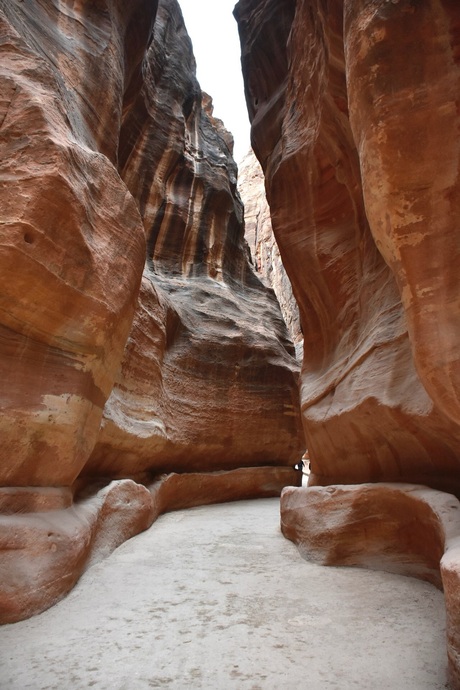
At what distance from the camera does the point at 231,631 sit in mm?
2668

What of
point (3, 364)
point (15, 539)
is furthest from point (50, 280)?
point (15, 539)

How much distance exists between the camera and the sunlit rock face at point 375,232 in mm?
3109

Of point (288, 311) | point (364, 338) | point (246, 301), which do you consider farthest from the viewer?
point (288, 311)

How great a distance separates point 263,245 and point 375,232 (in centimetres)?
3296

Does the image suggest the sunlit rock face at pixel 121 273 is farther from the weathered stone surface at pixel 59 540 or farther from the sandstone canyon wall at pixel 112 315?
the weathered stone surface at pixel 59 540

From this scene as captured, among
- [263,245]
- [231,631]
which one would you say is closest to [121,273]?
[231,631]

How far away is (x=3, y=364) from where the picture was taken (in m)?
3.36

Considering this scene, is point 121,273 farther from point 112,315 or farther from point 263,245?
point 263,245

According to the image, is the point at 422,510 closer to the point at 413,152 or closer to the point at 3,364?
the point at 413,152

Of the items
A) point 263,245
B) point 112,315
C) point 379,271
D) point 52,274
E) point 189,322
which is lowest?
point 112,315

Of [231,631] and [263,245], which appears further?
[263,245]

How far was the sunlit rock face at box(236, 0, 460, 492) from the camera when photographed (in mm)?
3109

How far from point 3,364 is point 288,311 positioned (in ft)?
84.4

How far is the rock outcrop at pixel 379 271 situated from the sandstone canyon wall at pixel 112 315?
2.47 meters
